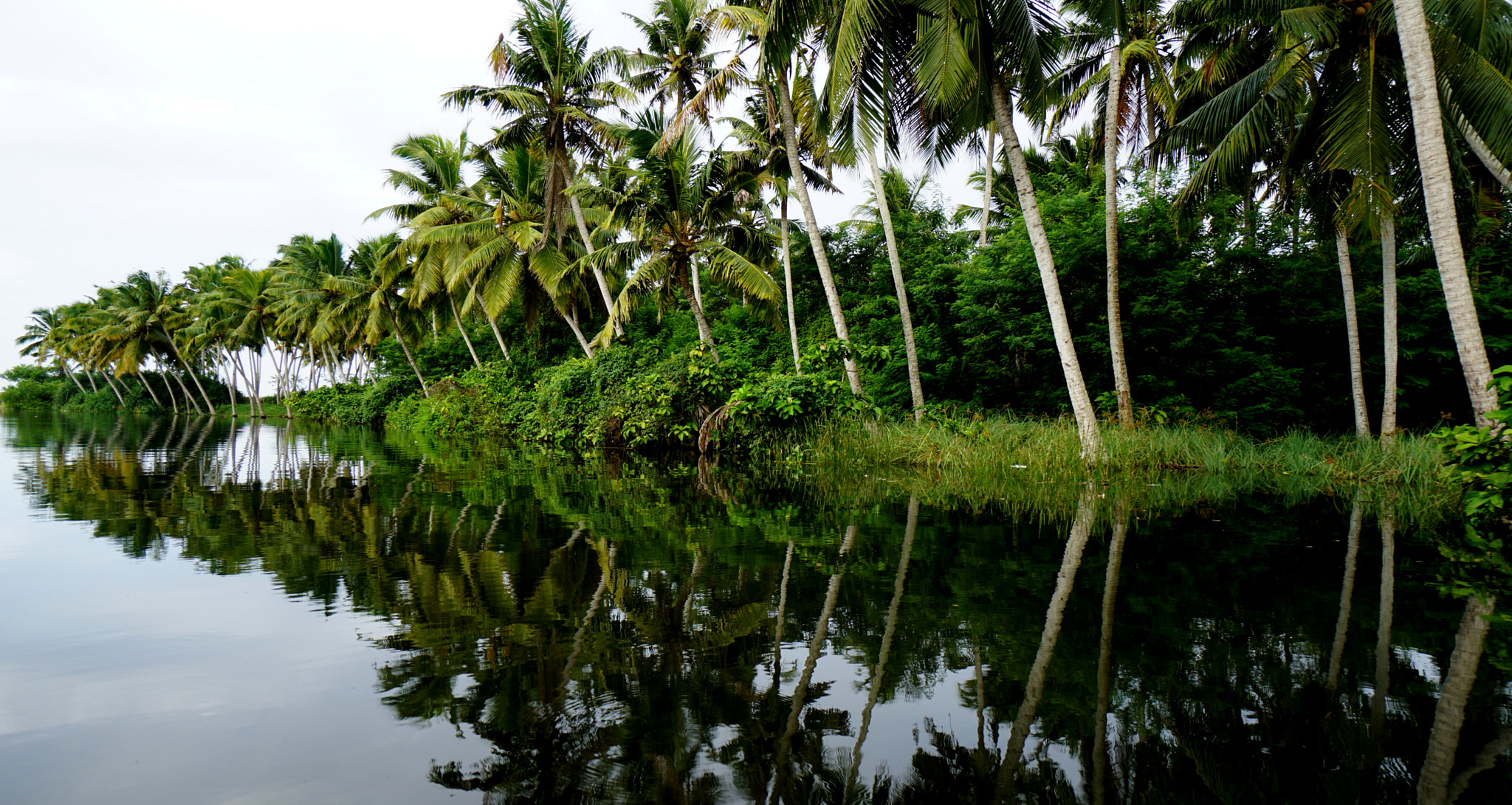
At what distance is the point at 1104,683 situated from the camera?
3309 millimetres

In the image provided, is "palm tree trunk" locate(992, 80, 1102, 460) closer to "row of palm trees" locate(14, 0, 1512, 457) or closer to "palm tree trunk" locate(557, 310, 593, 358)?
"row of palm trees" locate(14, 0, 1512, 457)

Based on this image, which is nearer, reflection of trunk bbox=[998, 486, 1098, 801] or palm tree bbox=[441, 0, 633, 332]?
reflection of trunk bbox=[998, 486, 1098, 801]

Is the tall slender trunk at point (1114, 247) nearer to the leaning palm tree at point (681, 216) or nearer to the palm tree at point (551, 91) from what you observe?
the leaning palm tree at point (681, 216)

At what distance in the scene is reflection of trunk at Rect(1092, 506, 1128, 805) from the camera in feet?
8.38

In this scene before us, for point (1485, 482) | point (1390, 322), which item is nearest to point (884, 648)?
point (1485, 482)

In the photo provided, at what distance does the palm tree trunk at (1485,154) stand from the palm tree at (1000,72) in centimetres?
595

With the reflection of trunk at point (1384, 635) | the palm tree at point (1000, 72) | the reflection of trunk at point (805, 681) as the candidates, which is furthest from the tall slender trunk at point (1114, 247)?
the reflection of trunk at point (805, 681)

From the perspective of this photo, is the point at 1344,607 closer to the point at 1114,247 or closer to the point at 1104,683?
the point at 1104,683

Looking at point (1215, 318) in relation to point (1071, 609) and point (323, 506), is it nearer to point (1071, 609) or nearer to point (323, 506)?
point (1071, 609)

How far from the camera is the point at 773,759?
269 centimetres

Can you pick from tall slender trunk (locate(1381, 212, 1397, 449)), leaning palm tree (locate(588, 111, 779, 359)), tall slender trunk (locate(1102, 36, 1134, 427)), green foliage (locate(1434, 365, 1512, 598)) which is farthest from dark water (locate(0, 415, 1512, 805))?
leaning palm tree (locate(588, 111, 779, 359))

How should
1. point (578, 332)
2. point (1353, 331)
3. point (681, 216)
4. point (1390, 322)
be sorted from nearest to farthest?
1. point (1390, 322)
2. point (1353, 331)
3. point (681, 216)
4. point (578, 332)

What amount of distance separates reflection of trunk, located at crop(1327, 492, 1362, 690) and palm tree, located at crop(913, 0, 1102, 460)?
4.37 metres

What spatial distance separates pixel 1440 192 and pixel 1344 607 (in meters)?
6.37
